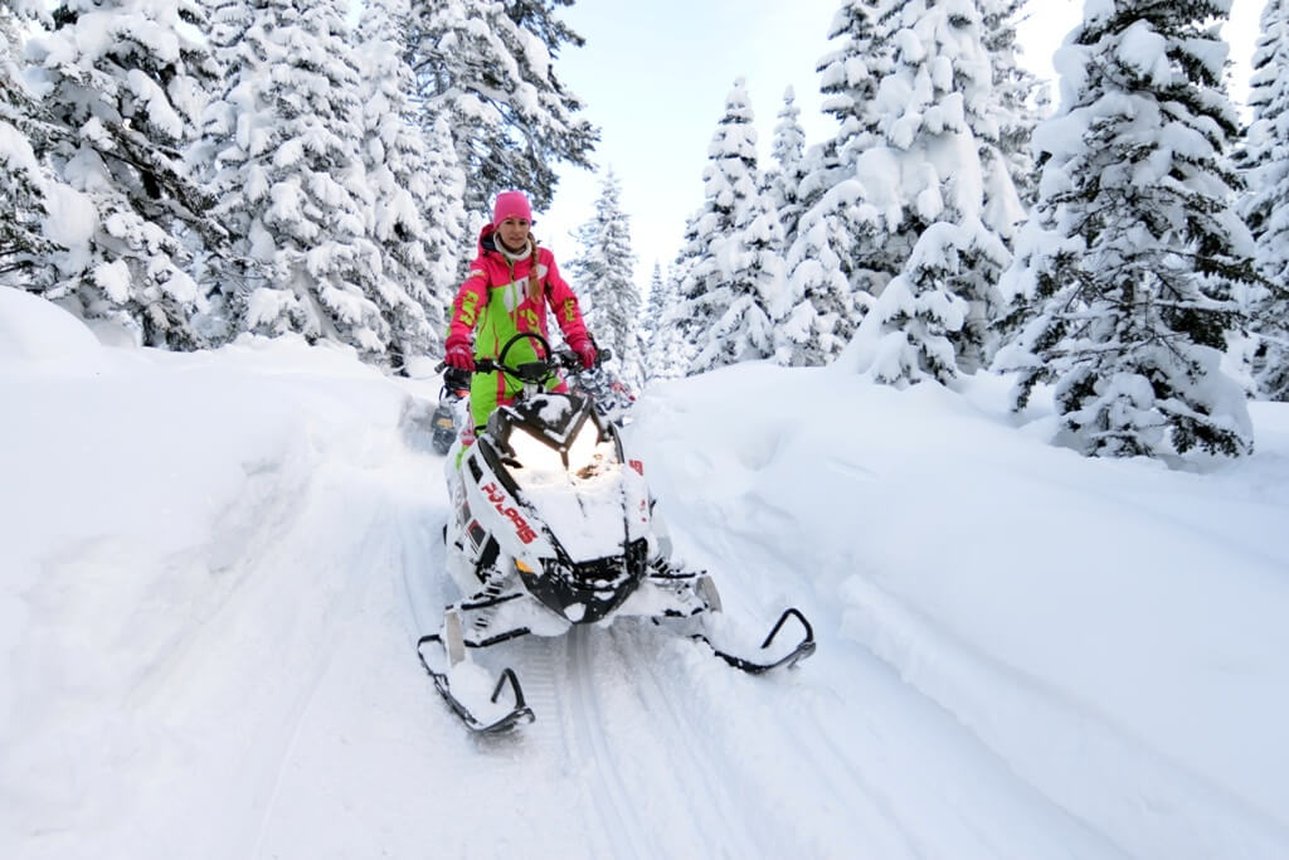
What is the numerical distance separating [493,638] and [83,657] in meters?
1.68

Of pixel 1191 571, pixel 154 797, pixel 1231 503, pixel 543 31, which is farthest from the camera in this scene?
pixel 543 31

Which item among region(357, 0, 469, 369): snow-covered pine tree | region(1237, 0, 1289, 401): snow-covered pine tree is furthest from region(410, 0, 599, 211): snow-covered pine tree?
region(1237, 0, 1289, 401): snow-covered pine tree

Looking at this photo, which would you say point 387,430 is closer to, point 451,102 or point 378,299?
point 378,299

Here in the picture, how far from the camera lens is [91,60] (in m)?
9.13

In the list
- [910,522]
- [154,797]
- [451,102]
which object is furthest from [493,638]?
[451,102]

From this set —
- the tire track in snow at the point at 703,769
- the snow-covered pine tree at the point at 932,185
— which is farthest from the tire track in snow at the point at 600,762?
the snow-covered pine tree at the point at 932,185

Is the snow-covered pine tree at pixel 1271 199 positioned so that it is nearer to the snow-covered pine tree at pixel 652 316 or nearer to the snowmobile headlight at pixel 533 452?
the snowmobile headlight at pixel 533 452

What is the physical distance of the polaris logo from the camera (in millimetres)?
3738

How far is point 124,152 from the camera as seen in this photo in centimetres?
946

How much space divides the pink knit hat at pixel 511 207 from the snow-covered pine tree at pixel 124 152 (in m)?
6.80

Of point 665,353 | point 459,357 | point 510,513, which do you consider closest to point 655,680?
point 510,513

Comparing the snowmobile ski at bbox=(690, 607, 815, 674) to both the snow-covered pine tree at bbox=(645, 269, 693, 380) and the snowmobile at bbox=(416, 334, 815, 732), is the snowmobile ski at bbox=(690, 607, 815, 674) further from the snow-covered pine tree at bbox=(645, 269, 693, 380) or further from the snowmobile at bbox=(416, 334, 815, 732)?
the snow-covered pine tree at bbox=(645, 269, 693, 380)

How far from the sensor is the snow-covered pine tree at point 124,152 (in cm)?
898

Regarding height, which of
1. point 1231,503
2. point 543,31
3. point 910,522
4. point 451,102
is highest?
point 543,31
